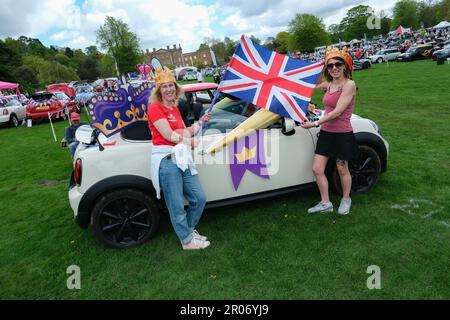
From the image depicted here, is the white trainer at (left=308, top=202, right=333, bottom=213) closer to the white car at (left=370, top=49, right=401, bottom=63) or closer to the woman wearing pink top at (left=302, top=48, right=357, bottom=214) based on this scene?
the woman wearing pink top at (left=302, top=48, right=357, bottom=214)

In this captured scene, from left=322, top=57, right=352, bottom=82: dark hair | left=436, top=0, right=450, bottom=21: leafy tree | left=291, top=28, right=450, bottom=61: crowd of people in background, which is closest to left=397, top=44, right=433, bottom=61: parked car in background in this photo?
left=291, top=28, right=450, bottom=61: crowd of people in background

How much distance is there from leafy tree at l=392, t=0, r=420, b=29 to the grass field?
9932cm

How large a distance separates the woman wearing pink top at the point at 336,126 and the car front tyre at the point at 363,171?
0.28 meters

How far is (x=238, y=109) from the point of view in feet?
12.9

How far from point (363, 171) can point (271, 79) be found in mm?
1730

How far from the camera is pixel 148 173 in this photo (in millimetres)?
3338

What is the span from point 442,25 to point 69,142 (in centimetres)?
5883

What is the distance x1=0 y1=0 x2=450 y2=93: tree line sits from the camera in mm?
55500

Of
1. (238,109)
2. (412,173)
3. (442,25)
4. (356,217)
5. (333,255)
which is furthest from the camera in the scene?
(442,25)

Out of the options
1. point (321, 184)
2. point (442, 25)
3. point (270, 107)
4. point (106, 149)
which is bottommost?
point (321, 184)

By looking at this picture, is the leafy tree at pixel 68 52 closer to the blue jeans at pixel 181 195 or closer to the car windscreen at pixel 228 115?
the car windscreen at pixel 228 115

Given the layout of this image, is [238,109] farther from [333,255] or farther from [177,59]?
[177,59]

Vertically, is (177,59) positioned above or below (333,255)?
above
